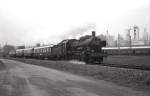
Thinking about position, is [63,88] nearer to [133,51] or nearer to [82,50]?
[82,50]

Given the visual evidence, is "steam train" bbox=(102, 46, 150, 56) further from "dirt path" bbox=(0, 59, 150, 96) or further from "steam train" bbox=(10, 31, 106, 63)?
"dirt path" bbox=(0, 59, 150, 96)

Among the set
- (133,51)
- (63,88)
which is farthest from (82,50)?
(133,51)

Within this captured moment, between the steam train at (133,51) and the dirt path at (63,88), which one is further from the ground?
the steam train at (133,51)

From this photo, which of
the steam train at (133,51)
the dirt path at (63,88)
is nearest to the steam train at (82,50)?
the dirt path at (63,88)

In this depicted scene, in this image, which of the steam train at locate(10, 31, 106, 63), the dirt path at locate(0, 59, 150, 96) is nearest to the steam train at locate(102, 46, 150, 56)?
the steam train at locate(10, 31, 106, 63)

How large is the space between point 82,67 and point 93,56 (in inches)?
189

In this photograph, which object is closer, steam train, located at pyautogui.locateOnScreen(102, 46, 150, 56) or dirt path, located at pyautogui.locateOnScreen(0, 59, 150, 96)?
dirt path, located at pyautogui.locateOnScreen(0, 59, 150, 96)

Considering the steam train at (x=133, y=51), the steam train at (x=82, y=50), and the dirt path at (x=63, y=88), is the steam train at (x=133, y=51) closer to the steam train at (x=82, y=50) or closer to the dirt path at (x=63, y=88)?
the steam train at (x=82, y=50)

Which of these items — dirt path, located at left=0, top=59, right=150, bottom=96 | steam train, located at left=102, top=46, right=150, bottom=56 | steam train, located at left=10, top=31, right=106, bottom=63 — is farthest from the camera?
steam train, located at left=102, top=46, right=150, bottom=56

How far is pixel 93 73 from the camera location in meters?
16.8

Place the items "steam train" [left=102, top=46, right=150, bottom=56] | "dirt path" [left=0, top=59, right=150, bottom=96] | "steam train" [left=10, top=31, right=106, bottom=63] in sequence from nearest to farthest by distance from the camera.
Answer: "dirt path" [left=0, top=59, right=150, bottom=96]
"steam train" [left=10, top=31, right=106, bottom=63]
"steam train" [left=102, top=46, right=150, bottom=56]

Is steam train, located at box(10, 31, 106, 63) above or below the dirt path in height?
above

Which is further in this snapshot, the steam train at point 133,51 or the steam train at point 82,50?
the steam train at point 133,51

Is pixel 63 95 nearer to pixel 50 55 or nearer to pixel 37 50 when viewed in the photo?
pixel 50 55
